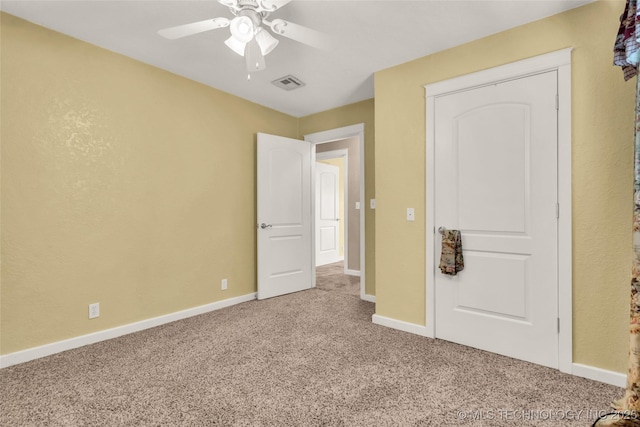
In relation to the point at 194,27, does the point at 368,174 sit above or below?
below

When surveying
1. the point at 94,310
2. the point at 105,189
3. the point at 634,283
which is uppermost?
the point at 105,189

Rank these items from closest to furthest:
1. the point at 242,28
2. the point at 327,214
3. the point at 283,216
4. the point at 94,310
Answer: the point at 242,28, the point at 94,310, the point at 283,216, the point at 327,214

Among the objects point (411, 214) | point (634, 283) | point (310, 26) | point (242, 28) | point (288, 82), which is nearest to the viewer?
point (634, 283)


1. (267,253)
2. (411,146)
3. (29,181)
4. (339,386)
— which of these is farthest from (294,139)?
(339,386)

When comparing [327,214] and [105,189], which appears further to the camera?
[327,214]

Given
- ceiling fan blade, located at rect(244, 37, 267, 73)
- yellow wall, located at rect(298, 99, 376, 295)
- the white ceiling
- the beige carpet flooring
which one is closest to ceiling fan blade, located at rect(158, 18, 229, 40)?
ceiling fan blade, located at rect(244, 37, 267, 73)

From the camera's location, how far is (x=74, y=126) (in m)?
2.48

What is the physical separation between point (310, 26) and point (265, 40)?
1.54 ft

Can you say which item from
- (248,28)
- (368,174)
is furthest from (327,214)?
(248,28)

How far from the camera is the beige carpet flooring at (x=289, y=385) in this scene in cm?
165

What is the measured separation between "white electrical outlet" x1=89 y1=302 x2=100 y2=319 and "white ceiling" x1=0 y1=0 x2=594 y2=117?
211 cm

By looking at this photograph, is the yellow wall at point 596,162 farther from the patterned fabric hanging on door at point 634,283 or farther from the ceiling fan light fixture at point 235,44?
the ceiling fan light fixture at point 235,44

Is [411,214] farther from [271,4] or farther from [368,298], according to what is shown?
[271,4]

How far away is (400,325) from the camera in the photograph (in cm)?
288
